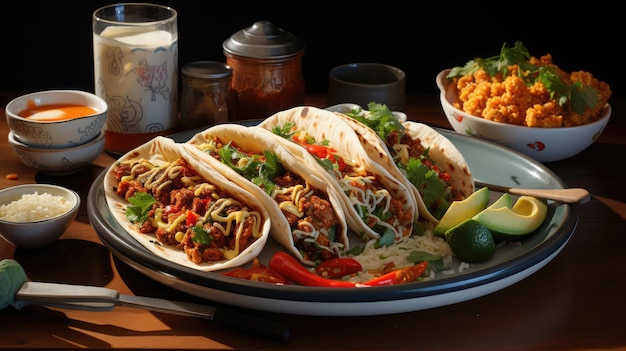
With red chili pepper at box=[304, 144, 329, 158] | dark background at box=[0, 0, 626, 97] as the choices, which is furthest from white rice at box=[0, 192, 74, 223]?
dark background at box=[0, 0, 626, 97]

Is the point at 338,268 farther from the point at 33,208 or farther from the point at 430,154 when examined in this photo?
the point at 33,208

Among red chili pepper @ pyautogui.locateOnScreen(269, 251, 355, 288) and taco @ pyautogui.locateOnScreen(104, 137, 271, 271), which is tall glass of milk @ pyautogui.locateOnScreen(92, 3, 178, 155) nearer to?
taco @ pyautogui.locateOnScreen(104, 137, 271, 271)

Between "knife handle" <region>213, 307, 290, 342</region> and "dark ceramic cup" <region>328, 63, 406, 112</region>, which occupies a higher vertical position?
"dark ceramic cup" <region>328, 63, 406, 112</region>

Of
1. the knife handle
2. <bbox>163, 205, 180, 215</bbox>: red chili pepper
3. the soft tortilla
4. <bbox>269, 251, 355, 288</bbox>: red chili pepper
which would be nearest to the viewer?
the knife handle

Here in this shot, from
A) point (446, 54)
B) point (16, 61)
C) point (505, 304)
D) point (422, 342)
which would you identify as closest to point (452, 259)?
point (505, 304)

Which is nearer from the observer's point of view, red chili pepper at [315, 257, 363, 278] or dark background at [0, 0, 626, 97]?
red chili pepper at [315, 257, 363, 278]

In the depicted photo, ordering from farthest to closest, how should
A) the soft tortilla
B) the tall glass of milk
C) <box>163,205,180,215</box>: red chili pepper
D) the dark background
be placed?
the dark background → the tall glass of milk → the soft tortilla → <box>163,205,180,215</box>: red chili pepper
